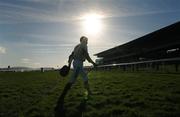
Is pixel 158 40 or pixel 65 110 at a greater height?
pixel 158 40

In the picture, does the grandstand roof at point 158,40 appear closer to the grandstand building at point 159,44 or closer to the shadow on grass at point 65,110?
the grandstand building at point 159,44

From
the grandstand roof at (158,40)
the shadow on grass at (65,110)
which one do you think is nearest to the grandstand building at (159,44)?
the grandstand roof at (158,40)

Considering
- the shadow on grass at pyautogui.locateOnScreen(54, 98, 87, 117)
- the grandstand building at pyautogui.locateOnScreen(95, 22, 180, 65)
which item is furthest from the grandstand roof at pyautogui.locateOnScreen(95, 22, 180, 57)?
the shadow on grass at pyautogui.locateOnScreen(54, 98, 87, 117)

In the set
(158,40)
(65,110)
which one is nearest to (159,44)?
(158,40)

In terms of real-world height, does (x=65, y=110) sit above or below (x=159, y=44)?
below

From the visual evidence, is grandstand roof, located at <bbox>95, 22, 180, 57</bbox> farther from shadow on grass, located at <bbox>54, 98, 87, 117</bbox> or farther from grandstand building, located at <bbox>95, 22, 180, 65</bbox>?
shadow on grass, located at <bbox>54, 98, 87, 117</bbox>

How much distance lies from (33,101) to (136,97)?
3279 millimetres

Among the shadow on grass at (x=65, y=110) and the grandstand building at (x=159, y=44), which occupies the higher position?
the grandstand building at (x=159, y=44)

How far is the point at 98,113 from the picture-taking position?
6859 mm

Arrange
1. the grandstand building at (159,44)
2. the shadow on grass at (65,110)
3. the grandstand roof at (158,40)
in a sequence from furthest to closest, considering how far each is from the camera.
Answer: the grandstand building at (159,44), the grandstand roof at (158,40), the shadow on grass at (65,110)

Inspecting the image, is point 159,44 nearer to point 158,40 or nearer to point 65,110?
point 158,40

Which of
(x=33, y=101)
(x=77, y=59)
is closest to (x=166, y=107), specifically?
(x=77, y=59)

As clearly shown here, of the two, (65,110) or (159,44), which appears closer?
(65,110)

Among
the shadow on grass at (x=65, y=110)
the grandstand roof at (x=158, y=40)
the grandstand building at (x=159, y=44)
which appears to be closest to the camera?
the shadow on grass at (x=65, y=110)
